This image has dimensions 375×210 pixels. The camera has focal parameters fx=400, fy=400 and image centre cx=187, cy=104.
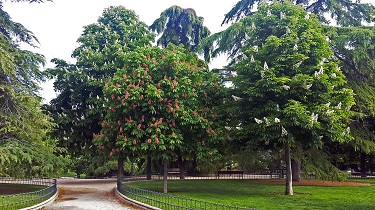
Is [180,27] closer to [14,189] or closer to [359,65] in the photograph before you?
[359,65]

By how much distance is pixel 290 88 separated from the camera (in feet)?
57.2

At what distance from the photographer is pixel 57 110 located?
103ft

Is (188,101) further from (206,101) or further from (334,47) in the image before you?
(334,47)

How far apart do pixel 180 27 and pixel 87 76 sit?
1121 centimetres

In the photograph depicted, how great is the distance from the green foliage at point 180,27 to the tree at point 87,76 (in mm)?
4140

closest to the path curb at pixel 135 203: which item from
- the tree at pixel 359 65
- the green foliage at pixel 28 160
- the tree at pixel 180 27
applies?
the green foliage at pixel 28 160

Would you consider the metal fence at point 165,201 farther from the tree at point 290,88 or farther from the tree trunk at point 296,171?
the tree trunk at point 296,171

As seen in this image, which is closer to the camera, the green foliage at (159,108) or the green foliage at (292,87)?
the green foliage at (292,87)

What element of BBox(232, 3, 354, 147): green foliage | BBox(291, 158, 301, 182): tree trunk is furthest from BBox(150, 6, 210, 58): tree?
BBox(232, 3, 354, 147): green foliage

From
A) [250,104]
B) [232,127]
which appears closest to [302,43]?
[250,104]

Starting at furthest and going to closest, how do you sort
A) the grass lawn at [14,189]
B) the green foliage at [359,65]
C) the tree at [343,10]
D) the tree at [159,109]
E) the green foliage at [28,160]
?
the tree at [343,10] → the green foliage at [359,65] → the grass lawn at [14,189] → the tree at [159,109] → the green foliage at [28,160]

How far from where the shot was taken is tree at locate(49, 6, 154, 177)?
2938 centimetres

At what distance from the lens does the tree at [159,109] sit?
18359mm

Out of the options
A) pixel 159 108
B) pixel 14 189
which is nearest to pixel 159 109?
pixel 159 108
